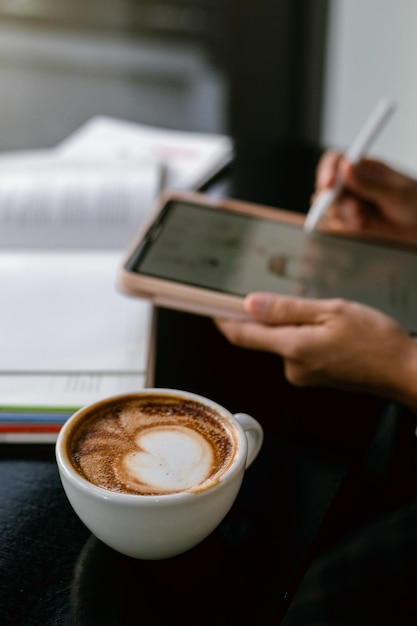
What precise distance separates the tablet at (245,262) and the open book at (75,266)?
51 millimetres

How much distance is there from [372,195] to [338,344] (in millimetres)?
340

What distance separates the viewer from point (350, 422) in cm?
55

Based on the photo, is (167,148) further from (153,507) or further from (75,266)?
(153,507)

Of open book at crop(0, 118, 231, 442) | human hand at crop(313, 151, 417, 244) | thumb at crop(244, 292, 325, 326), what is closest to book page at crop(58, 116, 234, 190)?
open book at crop(0, 118, 231, 442)

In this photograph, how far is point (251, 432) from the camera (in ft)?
1.44

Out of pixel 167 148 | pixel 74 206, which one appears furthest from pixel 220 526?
pixel 167 148

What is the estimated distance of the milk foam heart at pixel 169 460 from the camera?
378mm

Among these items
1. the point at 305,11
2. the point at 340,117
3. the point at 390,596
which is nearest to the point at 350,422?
the point at 390,596

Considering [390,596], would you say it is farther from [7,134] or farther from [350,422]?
[7,134]

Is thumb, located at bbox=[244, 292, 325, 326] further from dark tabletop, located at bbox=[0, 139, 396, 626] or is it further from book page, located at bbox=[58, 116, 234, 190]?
book page, located at bbox=[58, 116, 234, 190]

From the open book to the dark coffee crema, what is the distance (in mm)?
84

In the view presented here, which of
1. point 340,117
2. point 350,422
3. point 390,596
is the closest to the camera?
point 350,422

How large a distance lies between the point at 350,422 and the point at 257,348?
0.10m

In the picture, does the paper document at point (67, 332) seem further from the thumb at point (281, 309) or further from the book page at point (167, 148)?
the book page at point (167, 148)
